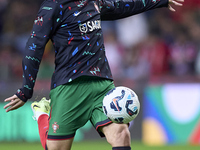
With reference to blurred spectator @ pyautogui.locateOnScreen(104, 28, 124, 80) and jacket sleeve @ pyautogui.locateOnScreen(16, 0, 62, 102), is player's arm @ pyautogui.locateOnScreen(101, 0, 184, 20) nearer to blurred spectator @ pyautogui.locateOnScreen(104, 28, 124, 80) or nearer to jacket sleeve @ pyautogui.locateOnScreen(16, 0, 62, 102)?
jacket sleeve @ pyautogui.locateOnScreen(16, 0, 62, 102)

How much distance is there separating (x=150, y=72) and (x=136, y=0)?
5042 millimetres

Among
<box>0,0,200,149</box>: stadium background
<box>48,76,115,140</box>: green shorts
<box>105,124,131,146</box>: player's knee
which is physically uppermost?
<box>48,76,115,140</box>: green shorts

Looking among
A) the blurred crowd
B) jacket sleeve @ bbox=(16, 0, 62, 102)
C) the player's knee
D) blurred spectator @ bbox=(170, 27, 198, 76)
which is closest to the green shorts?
the player's knee

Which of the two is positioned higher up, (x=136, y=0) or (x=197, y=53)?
(x=136, y=0)

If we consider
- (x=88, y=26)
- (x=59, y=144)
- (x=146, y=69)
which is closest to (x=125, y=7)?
(x=88, y=26)

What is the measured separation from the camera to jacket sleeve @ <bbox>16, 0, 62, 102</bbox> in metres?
4.55

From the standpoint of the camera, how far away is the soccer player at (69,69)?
457cm

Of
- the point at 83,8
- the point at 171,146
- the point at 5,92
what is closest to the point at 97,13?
the point at 83,8

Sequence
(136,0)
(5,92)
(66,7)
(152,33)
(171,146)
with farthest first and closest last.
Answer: (152,33) → (5,92) → (171,146) → (136,0) → (66,7)

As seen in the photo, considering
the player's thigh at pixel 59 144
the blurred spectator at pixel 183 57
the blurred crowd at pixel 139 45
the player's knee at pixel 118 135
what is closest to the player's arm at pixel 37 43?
the player's thigh at pixel 59 144

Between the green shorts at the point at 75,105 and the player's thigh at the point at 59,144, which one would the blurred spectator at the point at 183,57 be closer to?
the green shorts at the point at 75,105

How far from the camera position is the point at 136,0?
5.40 meters

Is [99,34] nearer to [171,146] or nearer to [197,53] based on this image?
[171,146]

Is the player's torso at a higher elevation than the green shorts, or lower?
higher
